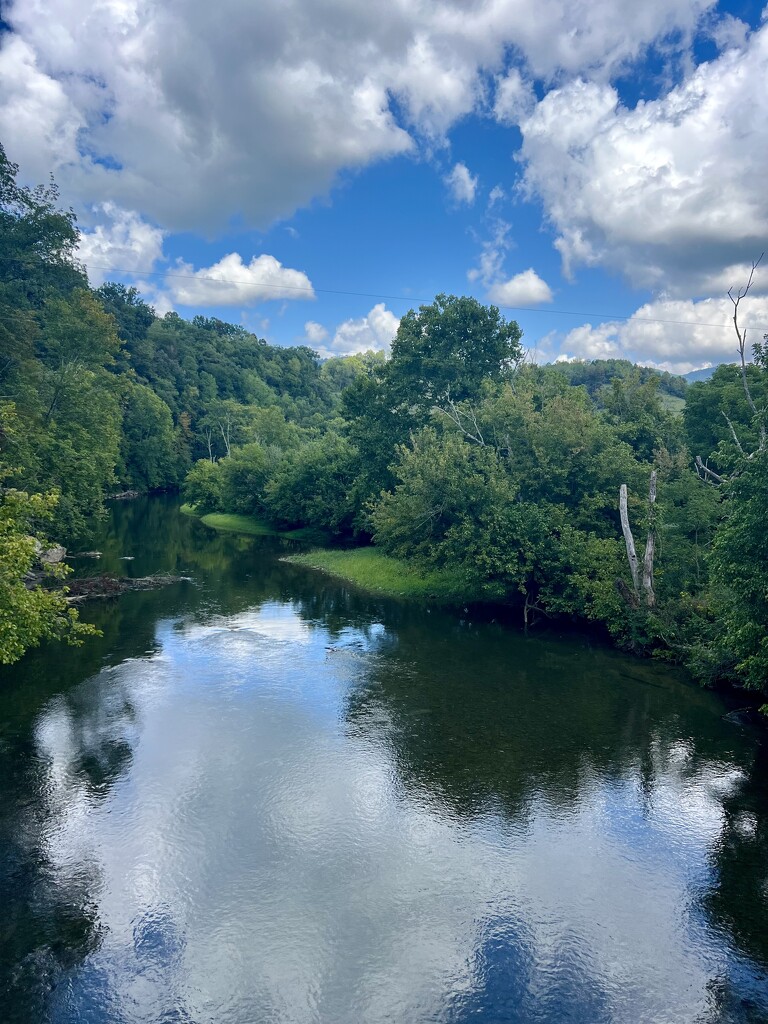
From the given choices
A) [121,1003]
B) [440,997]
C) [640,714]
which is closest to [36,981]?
[121,1003]

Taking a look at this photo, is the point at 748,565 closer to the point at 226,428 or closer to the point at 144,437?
the point at 144,437

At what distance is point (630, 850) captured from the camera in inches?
567

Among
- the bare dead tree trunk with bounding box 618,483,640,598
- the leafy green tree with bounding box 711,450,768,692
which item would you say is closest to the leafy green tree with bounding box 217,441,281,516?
the bare dead tree trunk with bounding box 618,483,640,598

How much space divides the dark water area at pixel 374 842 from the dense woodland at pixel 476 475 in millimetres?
3418

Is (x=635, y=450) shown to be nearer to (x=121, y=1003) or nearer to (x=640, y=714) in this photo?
(x=640, y=714)

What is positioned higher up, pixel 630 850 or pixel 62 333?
pixel 62 333

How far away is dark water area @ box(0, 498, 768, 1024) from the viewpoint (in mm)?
10602

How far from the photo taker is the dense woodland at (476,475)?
66.5 ft

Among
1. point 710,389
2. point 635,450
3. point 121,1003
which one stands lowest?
point 121,1003

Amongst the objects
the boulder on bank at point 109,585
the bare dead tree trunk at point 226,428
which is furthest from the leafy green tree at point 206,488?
the boulder on bank at point 109,585

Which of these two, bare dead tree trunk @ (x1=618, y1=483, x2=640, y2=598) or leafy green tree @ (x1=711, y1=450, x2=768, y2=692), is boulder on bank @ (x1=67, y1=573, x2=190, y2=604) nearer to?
bare dead tree trunk @ (x1=618, y1=483, x2=640, y2=598)

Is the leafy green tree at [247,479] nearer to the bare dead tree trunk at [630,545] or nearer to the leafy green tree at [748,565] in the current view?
the bare dead tree trunk at [630,545]

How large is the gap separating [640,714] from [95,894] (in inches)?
670

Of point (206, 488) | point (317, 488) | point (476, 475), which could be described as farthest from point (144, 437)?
point (476, 475)
